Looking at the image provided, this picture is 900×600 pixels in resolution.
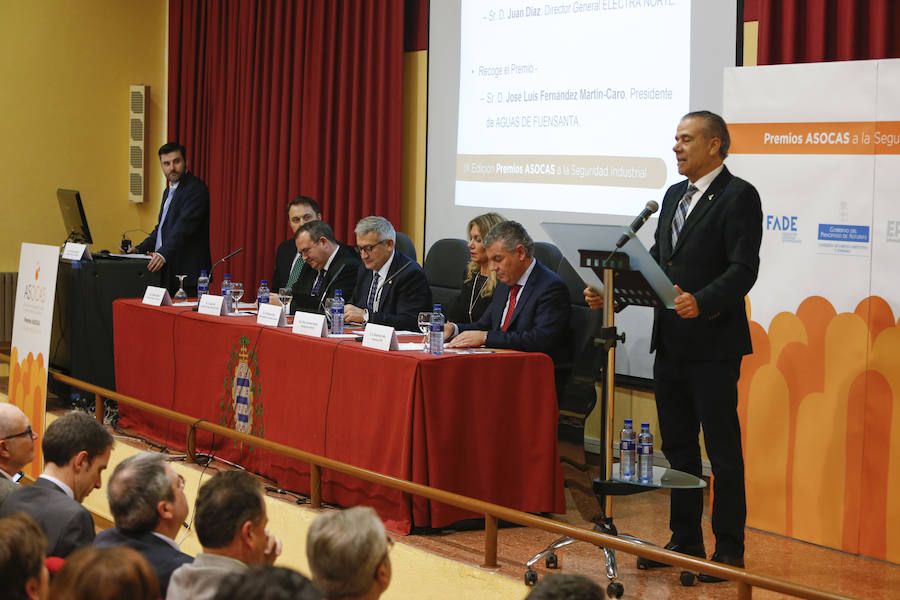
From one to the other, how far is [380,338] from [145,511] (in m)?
1.86

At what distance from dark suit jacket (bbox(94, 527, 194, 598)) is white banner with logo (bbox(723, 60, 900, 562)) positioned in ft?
8.83

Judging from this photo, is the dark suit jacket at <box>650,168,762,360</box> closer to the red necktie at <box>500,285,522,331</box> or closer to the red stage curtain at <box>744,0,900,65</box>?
the red necktie at <box>500,285,522,331</box>

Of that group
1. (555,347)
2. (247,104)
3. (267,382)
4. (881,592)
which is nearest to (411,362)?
(555,347)

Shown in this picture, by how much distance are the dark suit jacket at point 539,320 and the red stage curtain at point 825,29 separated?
5.15 feet

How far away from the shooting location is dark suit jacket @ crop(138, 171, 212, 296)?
6.76 metres

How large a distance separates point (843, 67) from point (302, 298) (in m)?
2.58

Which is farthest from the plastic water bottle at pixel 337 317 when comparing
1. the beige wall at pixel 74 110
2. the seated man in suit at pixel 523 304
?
the beige wall at pixel 74 110

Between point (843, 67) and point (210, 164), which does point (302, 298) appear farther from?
point (210, 164)

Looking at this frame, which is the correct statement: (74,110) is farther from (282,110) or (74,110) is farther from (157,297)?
(157,297)

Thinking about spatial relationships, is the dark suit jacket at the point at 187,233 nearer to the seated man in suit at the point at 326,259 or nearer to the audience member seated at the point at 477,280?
the seated man in suit at the point at 326,259

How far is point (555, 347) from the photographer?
14.6ft

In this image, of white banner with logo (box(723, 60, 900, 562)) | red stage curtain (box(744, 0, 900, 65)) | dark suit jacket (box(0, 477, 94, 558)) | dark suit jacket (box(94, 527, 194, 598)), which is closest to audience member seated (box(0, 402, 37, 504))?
dark suit jacket (box(0, 477, 94, 558))

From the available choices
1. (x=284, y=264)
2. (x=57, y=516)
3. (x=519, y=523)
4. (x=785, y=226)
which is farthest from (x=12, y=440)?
(x=284, y=264)

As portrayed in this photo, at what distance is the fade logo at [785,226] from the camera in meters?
4.27
